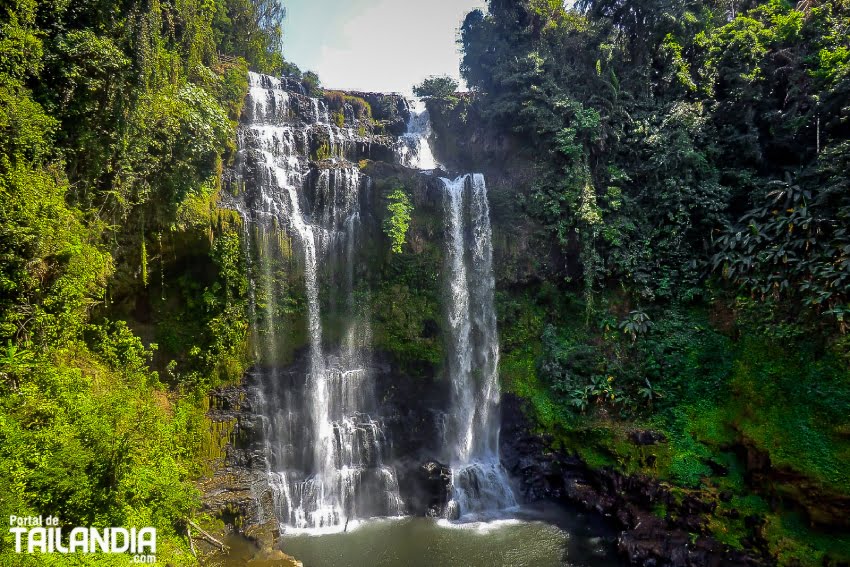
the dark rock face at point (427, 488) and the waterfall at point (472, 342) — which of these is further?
the waterfall at point (472, 342)

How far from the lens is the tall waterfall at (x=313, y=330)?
15.0 meters

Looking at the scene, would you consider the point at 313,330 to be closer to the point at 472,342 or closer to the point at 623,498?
the point at 472,342

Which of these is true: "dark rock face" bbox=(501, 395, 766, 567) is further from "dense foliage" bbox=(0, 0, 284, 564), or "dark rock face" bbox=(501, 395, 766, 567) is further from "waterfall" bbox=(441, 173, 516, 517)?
"dense foliage" bbox=(0, 0, 284, 564)

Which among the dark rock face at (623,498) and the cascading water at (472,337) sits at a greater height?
the cascading water at (472,337)

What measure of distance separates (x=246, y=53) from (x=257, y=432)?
70.9ft

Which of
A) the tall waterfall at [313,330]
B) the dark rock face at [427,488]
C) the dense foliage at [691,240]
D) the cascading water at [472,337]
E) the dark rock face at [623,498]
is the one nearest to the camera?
the dark rock face at [623,498]

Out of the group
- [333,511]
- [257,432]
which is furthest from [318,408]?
[333,511]

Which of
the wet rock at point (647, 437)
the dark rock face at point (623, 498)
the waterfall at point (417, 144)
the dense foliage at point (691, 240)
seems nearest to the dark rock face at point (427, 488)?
the dark rock face at point (623, 498)

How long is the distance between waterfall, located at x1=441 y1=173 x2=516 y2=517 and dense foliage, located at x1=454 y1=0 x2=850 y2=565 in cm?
109

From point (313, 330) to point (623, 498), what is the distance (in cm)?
1187

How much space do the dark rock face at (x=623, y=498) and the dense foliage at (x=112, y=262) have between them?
10.4 metres

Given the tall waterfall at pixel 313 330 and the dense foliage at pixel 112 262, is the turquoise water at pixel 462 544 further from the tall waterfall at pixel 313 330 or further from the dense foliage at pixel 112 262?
the dense foliage at pixel 112 262

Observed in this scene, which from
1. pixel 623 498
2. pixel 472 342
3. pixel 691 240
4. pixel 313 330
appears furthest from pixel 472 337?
pixel 691 240

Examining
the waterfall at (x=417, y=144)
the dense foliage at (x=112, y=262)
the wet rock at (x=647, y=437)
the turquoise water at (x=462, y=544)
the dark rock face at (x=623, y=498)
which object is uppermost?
the waterfall at (x=417, y=144)
